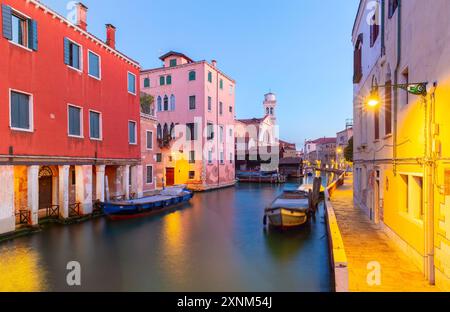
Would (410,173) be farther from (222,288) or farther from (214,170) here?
(214,170)

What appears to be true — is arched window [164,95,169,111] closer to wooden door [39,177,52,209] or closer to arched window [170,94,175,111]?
arched window [170,94,175,111]

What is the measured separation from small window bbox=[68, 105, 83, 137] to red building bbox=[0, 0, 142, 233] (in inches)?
2.0

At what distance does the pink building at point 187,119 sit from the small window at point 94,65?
1424cm

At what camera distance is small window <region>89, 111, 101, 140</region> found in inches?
634

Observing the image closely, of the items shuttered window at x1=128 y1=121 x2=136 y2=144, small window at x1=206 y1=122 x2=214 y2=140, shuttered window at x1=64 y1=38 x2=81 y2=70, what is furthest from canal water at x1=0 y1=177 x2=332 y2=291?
small window at x1=206 y1=122 x2=214 y2=140

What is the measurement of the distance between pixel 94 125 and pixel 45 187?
4.19 m

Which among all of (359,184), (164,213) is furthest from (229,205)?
(359,184)

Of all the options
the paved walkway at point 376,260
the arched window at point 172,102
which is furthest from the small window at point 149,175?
the paved walkway at point 376,260

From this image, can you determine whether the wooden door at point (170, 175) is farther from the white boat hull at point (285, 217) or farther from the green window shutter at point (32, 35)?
the green window shutter at point (32, 35)

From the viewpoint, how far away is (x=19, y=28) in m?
12.1

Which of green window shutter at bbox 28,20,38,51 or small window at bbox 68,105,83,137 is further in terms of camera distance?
small window at bbox 68,105,83,137

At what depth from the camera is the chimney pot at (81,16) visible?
52.3 ft

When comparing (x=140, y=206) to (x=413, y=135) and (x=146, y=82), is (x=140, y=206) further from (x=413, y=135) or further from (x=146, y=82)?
(x=146, y=82)
